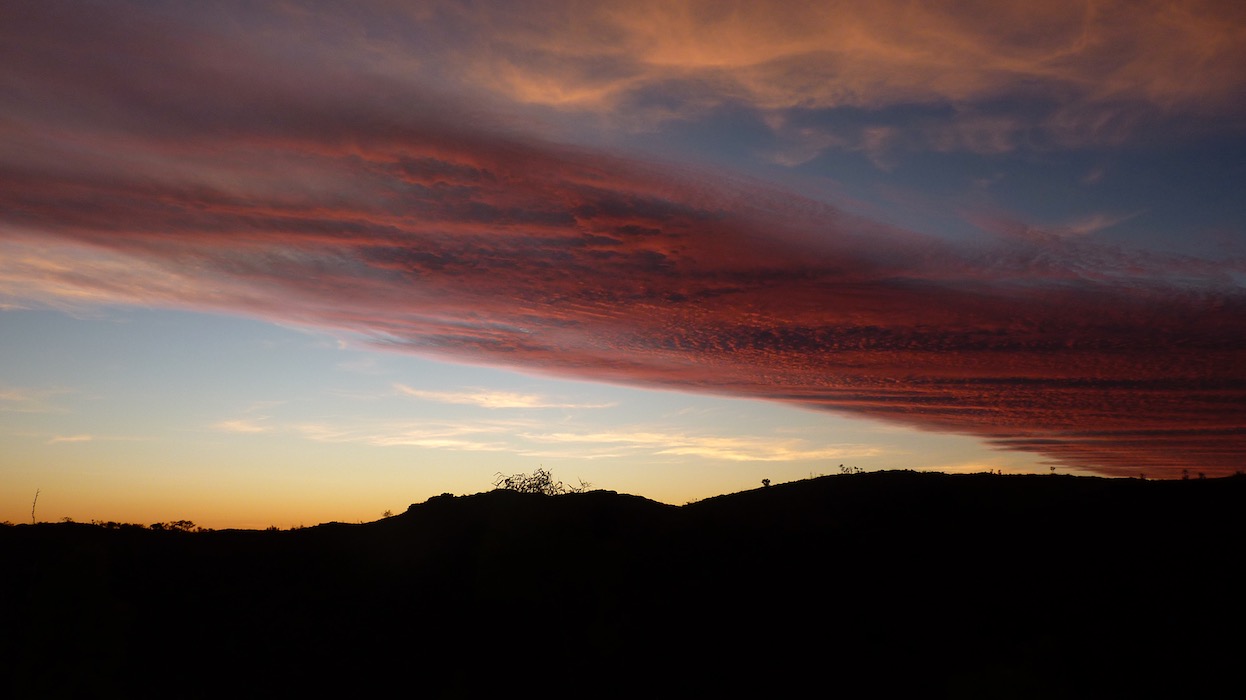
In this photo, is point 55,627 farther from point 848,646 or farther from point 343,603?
point 848,646

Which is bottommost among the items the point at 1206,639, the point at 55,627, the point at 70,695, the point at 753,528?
the point at 70,695

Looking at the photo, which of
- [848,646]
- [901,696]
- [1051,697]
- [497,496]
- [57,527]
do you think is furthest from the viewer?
[497,496]

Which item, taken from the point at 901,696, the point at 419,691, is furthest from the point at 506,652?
the point at 901,696

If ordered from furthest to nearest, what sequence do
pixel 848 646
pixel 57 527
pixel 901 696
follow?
pixel 57 527, pixel 848 646, pixel 901 696

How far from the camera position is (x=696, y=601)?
75.7 ft

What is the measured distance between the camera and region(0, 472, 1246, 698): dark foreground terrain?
59.4 ft

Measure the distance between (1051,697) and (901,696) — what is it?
3.14 m

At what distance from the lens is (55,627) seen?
23266 millimetres

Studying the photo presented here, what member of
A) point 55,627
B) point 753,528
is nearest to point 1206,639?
point 753,528

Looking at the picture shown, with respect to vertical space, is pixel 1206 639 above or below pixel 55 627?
above

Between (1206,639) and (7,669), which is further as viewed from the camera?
(7,669)

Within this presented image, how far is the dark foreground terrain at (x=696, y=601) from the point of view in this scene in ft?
59.4

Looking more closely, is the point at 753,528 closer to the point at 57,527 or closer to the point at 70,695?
the point at 70,695

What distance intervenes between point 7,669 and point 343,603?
921 centimetres
